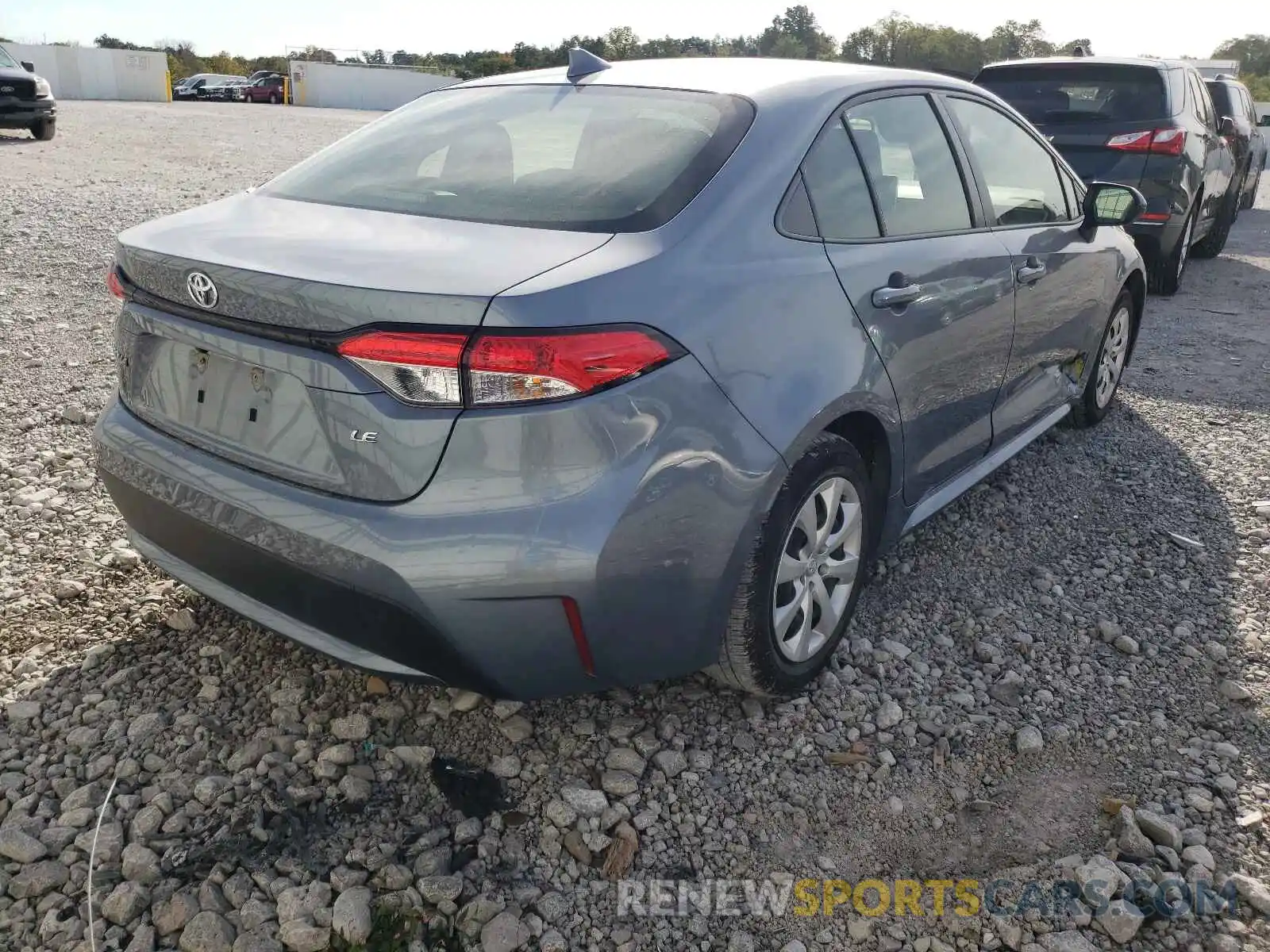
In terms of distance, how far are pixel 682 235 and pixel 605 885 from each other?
141cm

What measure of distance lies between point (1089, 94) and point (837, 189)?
5.87 meters

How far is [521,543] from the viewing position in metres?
2.05

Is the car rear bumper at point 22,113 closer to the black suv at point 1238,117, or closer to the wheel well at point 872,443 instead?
the black suv at point 1238,117

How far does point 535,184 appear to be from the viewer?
2.56 metres

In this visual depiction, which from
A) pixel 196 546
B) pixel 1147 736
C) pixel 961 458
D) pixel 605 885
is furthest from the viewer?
pixel 961 458

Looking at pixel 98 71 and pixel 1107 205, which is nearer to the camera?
pixel 1107 205

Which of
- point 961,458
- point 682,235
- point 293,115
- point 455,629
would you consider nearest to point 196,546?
point 455,629

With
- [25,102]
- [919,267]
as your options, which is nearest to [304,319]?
[919,267]

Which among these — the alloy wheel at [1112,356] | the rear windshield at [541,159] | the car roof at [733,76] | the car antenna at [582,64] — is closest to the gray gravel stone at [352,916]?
the rear windshield at [541,159]

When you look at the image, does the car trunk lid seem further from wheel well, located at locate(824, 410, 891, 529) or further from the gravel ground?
wheel well, located at locate(824, 410, 891, 529)

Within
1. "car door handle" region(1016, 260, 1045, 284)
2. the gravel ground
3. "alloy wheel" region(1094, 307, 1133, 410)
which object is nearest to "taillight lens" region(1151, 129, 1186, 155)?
"alloy wheel" region(1094, 307, 1133, 410)

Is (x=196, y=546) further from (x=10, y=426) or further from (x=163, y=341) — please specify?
(x=10, y=426)

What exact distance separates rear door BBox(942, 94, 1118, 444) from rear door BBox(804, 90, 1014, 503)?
0.14 meters

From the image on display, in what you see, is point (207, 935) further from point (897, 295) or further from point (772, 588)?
point (897, 295)
